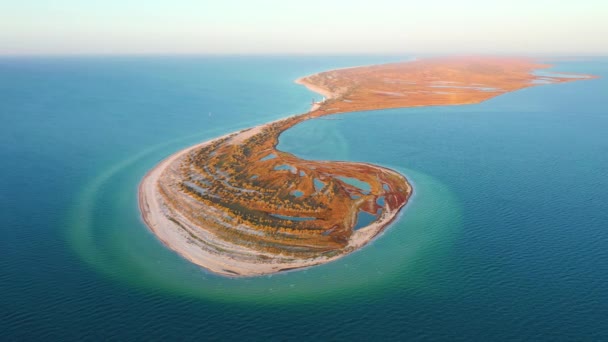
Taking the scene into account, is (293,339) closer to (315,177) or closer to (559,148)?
(315,177)

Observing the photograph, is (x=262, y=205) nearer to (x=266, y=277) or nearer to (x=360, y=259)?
(x=266, y=277)

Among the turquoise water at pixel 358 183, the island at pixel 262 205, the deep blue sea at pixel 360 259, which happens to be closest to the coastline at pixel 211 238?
the island at pixel 262 205

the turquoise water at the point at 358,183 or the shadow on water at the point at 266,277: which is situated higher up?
the turquoise water at the point at 358,183

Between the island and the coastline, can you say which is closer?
the coastline

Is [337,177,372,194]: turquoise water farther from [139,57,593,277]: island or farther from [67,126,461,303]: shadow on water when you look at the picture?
[67,126,461,303]: shadow on water

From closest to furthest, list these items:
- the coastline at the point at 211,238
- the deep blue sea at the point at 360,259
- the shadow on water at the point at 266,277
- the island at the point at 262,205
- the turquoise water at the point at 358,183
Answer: the deep blue sea at the point at 360,259 < the shadow on water at the point at 266,277 < the coastline at the point at 211,238 < the island at the point at 262,205 < the turquoise water at the point at 358,183

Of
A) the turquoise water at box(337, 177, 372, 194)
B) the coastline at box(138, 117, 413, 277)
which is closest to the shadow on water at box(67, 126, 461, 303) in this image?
the coastline at box(138, 117, 413, 277)

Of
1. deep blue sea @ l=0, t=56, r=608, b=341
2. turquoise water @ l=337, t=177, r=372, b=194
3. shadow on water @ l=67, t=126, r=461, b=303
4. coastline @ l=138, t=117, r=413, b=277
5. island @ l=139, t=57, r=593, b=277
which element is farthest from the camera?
turquoise water @ l=337, t=177, r=372, b=194

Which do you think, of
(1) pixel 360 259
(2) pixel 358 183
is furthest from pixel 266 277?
(2) pixel 358 183

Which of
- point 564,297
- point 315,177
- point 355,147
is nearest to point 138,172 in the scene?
point 315,177

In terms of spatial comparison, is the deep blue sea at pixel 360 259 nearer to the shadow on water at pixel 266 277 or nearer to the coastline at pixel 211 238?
the shadow on water at pixel 266 277
